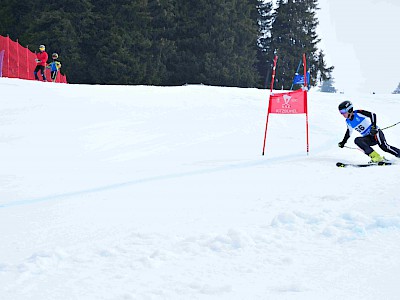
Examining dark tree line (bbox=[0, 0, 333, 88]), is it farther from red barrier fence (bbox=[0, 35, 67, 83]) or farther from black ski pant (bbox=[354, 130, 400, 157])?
black ski pant (bbox=[354, 130, 400, 157])

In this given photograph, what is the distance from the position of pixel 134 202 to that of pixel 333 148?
616cm

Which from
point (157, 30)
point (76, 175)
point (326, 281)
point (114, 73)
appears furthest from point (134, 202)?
point (157, 30)

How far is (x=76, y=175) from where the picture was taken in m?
8.64

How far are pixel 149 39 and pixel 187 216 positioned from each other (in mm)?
38245

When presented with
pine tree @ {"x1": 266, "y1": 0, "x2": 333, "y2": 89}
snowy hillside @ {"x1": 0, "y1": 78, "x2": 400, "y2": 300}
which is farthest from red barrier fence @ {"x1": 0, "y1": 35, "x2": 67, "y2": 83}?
pine tree @ {"x1": 266, "y1": 0, "x2": 333, "y2": 89}

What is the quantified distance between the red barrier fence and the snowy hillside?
7752 millimetres

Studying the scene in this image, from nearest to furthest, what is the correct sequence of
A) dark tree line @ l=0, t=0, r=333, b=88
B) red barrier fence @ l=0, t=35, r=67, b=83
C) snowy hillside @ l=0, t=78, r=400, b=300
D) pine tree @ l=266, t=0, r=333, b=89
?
snowy hillside @ l=0, t=78, r=400, b=300 < red barrier fence @ l=0, t=35, r=67, b=83 < dark tree line @ l=0, t=0, r=333, b=88 < pine tree @ l=266, t=0, r=333, b=89

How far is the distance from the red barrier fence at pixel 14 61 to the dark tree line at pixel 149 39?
47.5 ft

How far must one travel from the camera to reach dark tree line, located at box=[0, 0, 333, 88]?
122 ft

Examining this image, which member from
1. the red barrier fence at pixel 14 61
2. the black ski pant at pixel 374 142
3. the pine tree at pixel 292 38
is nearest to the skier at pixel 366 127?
the black ski pant at pixel 374 142

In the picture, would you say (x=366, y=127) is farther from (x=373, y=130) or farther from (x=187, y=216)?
(x=187, y=216)

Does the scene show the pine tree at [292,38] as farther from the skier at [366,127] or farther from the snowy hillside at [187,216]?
the skier at [366,127]

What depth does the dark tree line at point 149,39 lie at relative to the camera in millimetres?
37281

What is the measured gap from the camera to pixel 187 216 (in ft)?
18.4
